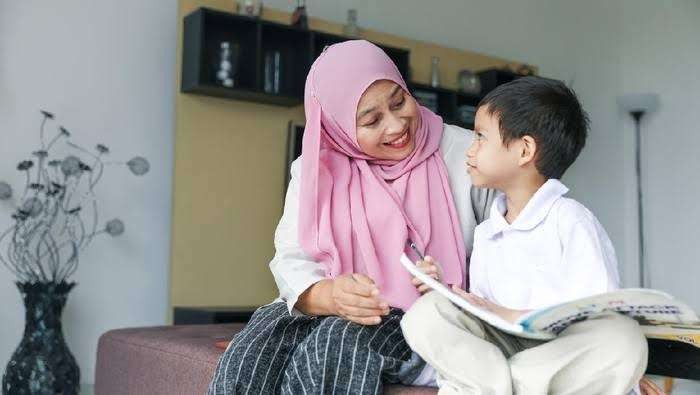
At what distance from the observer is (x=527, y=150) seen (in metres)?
1.63

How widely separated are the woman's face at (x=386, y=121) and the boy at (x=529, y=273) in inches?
8.3

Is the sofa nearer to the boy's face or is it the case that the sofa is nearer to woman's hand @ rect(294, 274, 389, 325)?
woman's hand @ rect(294, 274, 389, 325)

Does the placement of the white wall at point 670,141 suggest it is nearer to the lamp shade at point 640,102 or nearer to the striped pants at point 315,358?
the lamp shade at point 640,102

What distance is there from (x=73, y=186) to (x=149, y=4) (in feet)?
3.30

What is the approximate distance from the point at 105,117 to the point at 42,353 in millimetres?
1249

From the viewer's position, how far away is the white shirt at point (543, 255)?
1.41m

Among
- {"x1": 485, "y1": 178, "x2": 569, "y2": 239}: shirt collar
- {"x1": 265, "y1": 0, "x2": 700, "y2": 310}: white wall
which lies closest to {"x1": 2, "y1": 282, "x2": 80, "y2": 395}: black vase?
{"x1": 485, "y1": 178, "x2": 569, "y2": 239}: shirt collar

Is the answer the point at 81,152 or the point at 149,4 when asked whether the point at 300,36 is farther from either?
the point at 81,152

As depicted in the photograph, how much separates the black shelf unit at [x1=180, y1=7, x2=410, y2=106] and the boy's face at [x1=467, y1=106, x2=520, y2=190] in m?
2.58

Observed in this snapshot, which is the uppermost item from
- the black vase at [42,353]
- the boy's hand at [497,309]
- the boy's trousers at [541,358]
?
the boy's hand at [497,309]

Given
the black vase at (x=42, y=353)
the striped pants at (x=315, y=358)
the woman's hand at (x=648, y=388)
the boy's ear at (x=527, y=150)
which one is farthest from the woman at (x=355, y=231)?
the black vase at (x=42, y=353)

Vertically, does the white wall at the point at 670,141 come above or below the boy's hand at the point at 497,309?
above

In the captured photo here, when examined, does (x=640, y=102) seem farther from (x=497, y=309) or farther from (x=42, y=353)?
(x=497, y=309)

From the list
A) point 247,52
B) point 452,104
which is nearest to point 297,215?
point 247,52
